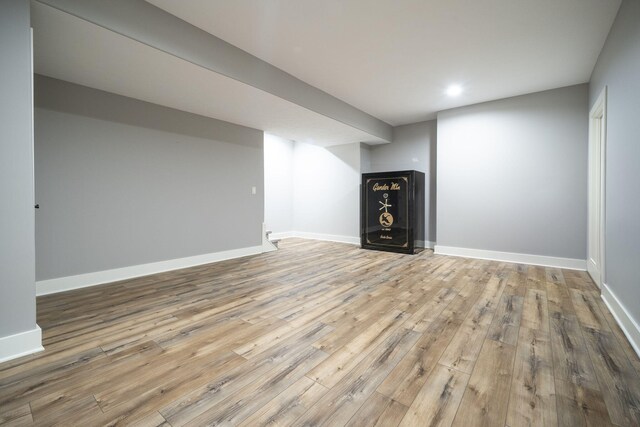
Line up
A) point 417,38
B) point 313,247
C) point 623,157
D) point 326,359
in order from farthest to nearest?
1. point 313,247
2. point 417,38
3. point 623,157
4. point 326,359

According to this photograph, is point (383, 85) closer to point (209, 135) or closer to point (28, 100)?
point (209, 135)

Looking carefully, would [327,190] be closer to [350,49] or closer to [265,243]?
[265,243]

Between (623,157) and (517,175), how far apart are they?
2156mm

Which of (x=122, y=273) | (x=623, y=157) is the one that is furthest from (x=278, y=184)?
(x=623, y=157)

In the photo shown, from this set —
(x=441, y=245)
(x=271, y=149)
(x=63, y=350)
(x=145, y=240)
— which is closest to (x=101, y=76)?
(x=145, y=240)

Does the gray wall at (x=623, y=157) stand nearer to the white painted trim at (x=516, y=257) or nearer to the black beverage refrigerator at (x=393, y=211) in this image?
the white painted trim at (x=516, y=257)

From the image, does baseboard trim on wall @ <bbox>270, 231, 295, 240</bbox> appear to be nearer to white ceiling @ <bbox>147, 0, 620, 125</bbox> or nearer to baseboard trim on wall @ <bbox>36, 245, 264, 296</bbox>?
baseboard trim on wall @ <bbox>36, 245, 264, 296</bbox>

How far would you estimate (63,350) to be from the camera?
180 centimetres

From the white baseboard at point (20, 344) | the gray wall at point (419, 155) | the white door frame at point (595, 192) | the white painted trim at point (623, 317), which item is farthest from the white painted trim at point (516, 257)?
the white baseboard at point (20, 344)

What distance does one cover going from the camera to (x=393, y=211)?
5.32 meters

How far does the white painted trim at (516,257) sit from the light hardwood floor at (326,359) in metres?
1.02

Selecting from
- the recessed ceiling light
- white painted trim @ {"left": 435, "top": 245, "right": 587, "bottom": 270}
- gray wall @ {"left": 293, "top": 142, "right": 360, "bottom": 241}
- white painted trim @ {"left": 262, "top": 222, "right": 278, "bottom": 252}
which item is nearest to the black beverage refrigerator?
gray wall @ {"left": 293, "top": 142, "right": 360, "bottom": 241}

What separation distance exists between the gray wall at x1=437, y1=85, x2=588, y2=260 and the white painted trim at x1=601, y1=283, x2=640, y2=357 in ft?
5.31

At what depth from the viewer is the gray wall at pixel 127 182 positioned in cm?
291
